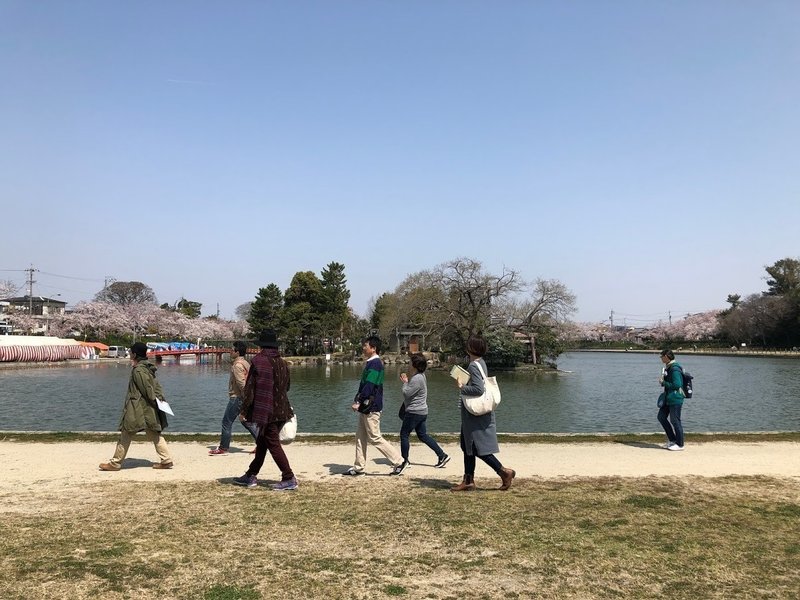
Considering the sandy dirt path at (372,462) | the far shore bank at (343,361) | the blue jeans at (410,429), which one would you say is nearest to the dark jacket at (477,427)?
the sandy dirt path at (372,462)

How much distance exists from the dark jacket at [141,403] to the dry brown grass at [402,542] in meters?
0.99

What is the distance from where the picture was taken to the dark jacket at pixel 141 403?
711 centimetres

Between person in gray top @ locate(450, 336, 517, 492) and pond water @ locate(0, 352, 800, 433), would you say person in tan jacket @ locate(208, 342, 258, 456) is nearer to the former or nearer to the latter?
person in gray top @ locate(450, 336, 517, 492)

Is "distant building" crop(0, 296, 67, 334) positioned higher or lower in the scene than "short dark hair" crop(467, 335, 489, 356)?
higher

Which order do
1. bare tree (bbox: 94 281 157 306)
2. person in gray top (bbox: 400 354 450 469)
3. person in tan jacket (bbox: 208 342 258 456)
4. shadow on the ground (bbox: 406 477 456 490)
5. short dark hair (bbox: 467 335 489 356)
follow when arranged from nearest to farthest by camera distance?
short dark hair (bbox: 467 335 489 356) < shadow on the ground (bbox: 406 477 456 490) < person in gray top (bbox: 400 354 450 469) < person in tan jacket (bbox: 208 342 258 456) < bare tree (bbox: 94 281 157 306)

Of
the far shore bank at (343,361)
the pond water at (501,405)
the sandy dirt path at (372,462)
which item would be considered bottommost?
the pond water at (501,405)

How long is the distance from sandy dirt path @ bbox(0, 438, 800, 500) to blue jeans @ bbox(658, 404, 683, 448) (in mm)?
243

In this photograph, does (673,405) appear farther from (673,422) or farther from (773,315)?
(773,315)

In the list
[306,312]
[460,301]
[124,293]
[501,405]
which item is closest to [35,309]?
[124,293]

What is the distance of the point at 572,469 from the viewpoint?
24.7 ft

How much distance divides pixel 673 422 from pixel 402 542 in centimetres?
642

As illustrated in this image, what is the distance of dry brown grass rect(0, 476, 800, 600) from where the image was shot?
3.61 m

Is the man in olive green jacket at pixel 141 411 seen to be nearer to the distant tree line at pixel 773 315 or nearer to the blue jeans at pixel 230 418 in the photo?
the blue jeans at pixel 230 418

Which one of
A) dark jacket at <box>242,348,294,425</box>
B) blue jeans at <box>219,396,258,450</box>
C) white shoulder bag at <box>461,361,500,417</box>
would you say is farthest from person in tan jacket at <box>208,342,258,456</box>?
white shoulder bag at <box>461,361,500,417</box>
